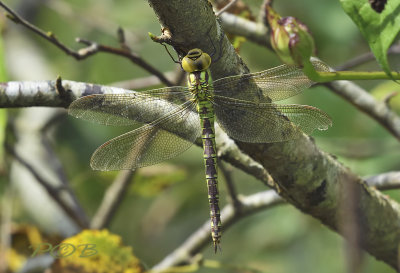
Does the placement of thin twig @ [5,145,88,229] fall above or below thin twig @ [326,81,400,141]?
below

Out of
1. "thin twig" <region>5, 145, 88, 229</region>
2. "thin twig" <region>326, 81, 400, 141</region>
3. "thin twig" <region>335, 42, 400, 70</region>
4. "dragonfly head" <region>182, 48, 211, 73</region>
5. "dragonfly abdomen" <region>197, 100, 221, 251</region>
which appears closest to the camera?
"dragonfly head" <region>182, 48, 211, 73</region>

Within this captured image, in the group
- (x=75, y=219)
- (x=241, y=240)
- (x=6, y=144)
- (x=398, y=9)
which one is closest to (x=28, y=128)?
(x=6, y=144)

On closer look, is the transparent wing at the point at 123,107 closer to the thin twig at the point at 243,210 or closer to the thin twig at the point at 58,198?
the thin twig at the point at 243,210

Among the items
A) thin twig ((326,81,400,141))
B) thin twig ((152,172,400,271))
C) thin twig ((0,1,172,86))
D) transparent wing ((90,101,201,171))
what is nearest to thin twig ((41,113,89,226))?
thin twig ((152,172,400,271))

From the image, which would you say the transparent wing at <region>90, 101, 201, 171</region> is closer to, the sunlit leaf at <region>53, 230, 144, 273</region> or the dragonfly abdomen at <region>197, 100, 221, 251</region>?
the dragonfly abdomen at <region>197, 100, 221, 251</region>

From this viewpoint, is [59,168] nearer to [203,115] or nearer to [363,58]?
[203,115]

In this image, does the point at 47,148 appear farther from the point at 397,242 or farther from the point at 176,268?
the point at 397,242
